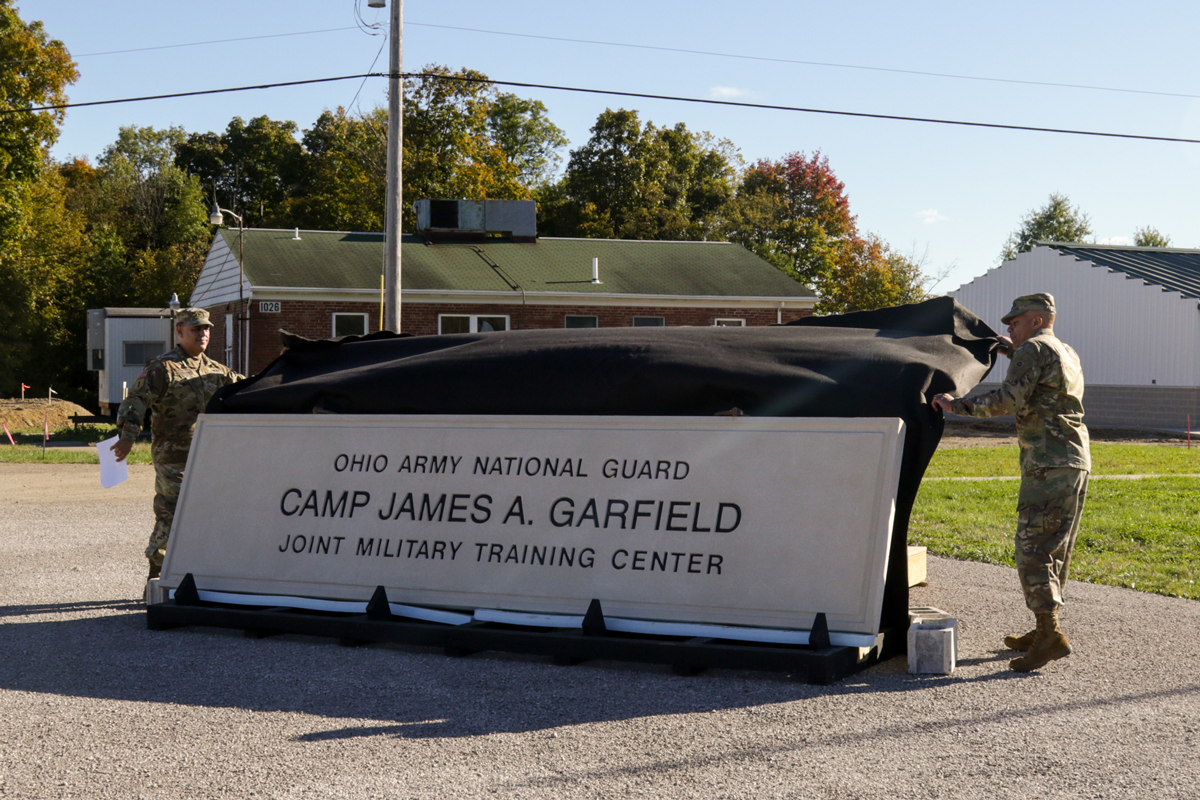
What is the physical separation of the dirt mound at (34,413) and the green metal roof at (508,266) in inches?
316

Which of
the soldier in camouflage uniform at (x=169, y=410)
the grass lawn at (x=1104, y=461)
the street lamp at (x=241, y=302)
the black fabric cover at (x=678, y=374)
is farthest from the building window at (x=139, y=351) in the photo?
the black fabric cover at (x=678, y=374)

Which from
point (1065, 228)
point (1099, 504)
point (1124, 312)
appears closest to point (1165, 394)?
point (1124, 312)

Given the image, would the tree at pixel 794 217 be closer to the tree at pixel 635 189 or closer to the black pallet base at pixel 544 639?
the tree at pixel 635 189

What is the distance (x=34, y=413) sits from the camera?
34.6 metres

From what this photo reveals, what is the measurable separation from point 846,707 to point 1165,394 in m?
29.0

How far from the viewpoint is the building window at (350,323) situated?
2972 cm

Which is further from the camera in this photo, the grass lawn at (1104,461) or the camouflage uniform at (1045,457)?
the grass lawn at (1104,461)

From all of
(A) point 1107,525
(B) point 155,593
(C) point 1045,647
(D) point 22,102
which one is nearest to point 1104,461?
(A) point 1107,525

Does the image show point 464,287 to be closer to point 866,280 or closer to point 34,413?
point 34,413

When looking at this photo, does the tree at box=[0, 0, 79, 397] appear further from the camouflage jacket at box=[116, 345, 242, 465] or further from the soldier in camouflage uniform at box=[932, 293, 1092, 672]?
the soldier in camouflage uniform at box=[932, 293, 1092, 672]

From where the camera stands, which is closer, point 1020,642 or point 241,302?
point 1020,642

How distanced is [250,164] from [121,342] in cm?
3548

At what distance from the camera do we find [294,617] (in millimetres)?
7113

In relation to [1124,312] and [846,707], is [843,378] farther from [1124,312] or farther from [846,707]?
[1124,312]
